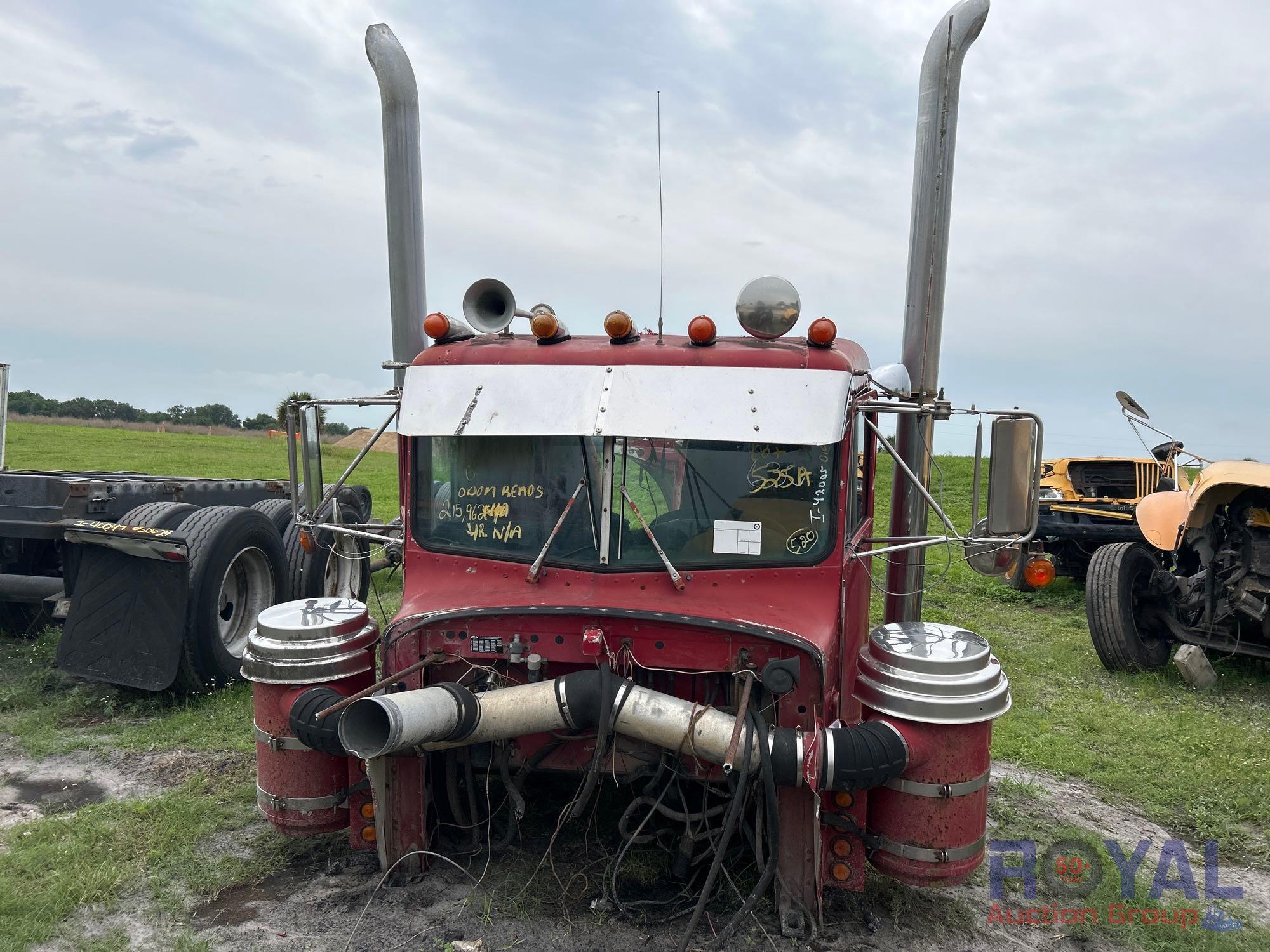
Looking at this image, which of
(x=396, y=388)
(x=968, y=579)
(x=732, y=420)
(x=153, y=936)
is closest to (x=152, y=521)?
(x=396, y=388)

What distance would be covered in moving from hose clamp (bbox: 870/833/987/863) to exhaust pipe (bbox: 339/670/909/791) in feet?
1.02

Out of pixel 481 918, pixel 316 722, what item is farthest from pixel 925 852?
pixel 316 722

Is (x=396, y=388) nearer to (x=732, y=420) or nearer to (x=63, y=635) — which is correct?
(x=732, y=420)

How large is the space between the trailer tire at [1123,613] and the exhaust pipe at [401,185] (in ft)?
18.5

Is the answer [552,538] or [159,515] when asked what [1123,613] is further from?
[159,515]

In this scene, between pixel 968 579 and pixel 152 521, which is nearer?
pixel 152 521

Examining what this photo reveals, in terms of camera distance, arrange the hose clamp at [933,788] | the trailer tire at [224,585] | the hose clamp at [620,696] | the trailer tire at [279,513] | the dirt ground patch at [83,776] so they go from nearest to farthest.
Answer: the hose clamp at [620,696], the hose clamp at [933,788], the dirt ground patch at [83,776], the trailer tire at [224,585], the trailer tire at [279,513]

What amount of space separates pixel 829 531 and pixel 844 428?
0.43 m

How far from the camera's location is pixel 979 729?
3533 millimetres

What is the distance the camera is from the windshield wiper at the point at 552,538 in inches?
156

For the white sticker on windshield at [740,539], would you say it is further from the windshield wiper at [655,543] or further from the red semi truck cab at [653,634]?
the windshield wiper at [655,543]

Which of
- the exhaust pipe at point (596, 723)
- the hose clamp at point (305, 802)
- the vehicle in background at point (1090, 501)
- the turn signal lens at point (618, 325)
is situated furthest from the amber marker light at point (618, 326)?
the vehicle in background at point (1090, 501)
